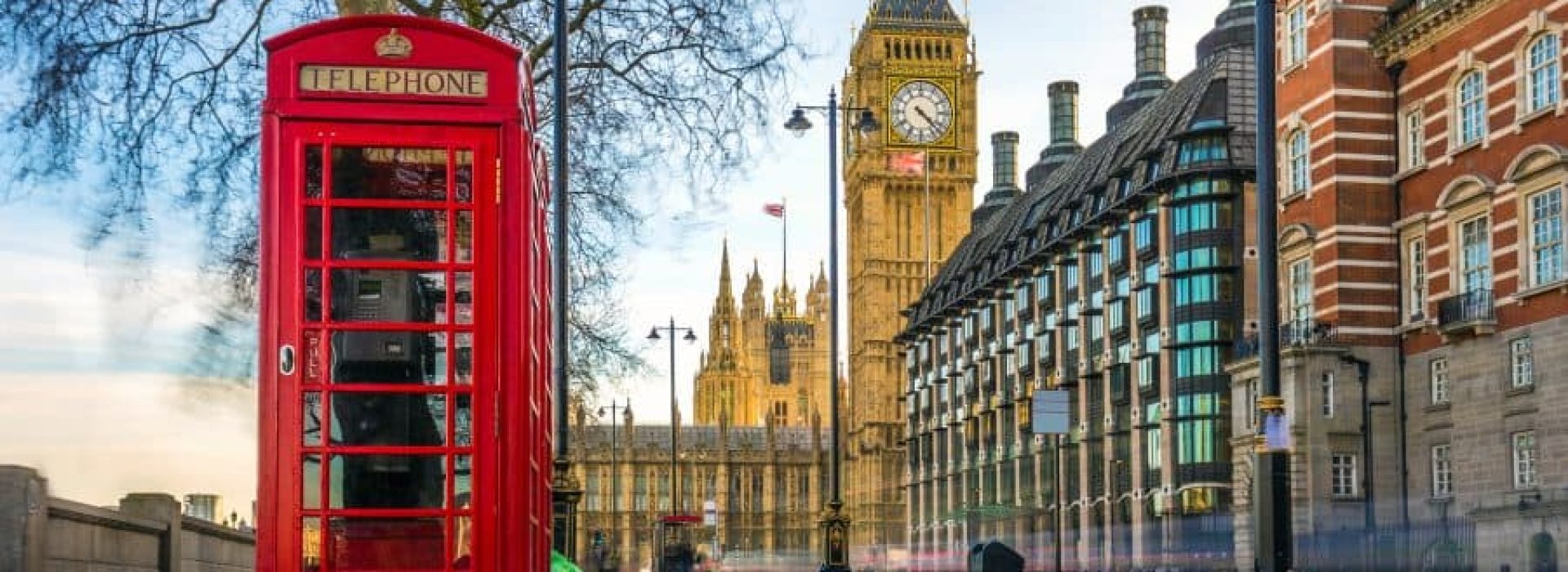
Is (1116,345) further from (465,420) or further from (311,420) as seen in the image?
(311,420)

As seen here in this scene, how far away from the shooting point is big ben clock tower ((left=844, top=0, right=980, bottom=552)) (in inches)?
5556

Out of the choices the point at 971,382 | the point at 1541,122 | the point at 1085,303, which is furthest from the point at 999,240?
the point at 1541,122

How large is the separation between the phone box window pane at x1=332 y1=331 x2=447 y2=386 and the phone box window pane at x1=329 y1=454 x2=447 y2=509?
39 cm

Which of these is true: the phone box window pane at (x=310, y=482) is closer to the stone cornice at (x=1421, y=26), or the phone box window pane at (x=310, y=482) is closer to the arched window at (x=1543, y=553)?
the arched window at (x=1543, y=553)

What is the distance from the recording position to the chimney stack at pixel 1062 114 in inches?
4786

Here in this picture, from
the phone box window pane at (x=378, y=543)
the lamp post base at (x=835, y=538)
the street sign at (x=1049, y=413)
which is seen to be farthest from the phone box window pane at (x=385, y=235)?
the lamp post base at (x=835, y=538)

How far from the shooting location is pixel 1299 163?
5253 centimetres

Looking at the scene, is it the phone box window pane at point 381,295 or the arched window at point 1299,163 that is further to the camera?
the arched window at point 1299,163

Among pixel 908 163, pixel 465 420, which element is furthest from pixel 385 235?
pixel 908 163

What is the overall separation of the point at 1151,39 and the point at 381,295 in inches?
3766

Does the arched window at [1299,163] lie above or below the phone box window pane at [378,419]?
above

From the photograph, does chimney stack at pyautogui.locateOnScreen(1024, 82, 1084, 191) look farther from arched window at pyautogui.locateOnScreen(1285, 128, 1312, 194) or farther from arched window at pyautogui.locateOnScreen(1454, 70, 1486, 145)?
arched window at pyautogui.locateOnScreen(1454, 70, 1486, 145)

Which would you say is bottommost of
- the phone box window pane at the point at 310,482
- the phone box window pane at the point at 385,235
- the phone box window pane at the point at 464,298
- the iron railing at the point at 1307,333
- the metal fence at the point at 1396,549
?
the metal fence at the point at 1396,549

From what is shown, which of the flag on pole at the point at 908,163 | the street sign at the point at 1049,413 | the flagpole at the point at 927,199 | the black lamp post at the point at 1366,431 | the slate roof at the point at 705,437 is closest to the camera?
the street sign at the point at 1049,413
